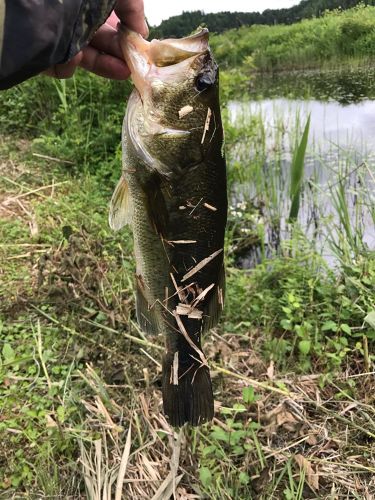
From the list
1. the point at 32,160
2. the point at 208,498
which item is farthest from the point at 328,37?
the point at 208,498

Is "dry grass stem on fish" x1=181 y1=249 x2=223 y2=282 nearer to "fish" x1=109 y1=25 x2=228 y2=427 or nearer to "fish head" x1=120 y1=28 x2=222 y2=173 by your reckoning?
"fish" x1=109 y1=25 x2=228 y2=427

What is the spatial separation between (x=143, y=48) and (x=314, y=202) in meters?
4.47

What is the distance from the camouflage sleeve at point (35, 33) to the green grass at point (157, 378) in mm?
1701

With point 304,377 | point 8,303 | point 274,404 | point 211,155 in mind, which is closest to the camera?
point 211,155

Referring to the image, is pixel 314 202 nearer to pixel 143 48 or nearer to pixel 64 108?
pixel 64 108

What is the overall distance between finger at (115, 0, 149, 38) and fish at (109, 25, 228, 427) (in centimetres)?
4

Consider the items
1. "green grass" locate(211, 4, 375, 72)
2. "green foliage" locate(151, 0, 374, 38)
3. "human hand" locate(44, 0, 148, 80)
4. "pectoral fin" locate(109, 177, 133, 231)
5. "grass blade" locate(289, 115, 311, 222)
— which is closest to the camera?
"pectoral fin" locate(109, 177, 133, 231)

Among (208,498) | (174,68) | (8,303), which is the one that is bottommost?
(208,498)

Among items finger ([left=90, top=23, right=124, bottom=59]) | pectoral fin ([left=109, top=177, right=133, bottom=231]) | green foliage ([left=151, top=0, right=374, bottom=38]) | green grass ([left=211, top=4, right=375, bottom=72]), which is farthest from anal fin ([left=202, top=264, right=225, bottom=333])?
green foliage ([left=151, top=0, right=374, bottom=38])

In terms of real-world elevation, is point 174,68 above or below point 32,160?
above

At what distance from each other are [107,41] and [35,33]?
74cm

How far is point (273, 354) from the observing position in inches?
119

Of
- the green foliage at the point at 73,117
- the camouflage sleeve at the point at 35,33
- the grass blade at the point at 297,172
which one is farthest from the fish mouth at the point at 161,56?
the grass blade at the point at 297,172

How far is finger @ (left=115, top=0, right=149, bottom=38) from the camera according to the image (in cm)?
166
